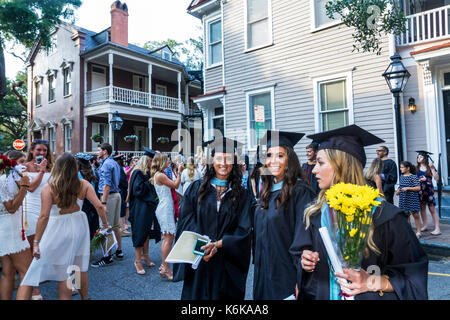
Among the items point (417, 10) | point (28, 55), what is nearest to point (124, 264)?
point (417, 10)

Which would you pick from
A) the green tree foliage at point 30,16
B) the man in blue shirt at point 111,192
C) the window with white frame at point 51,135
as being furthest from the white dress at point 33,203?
the window with white frame at point 51,135

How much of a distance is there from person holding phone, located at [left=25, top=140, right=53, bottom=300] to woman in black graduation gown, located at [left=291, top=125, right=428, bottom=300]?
11.8 ft

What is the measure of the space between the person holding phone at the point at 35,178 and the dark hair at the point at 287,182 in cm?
302

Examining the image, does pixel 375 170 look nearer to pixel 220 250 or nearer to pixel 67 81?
pixel 220 250

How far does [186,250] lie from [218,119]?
11.7 m

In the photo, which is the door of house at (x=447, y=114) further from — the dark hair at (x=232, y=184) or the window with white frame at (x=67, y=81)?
the window with white frame at (x=67, y=81)

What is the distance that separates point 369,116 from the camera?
9.29 m

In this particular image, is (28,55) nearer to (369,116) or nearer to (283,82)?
(283,82)

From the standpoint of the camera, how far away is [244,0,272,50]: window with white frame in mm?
11617

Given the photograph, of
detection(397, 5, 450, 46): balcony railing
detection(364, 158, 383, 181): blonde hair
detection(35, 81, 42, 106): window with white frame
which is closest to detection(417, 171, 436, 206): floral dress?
detection(364, 158, 383, 181): blonde hair

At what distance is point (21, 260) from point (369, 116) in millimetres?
9360

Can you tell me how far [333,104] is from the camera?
1012cm

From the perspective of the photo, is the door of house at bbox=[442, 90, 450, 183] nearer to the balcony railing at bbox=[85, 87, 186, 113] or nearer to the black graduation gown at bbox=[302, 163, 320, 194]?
the black graduation gown at bbox=[302, 163, 320, 194]

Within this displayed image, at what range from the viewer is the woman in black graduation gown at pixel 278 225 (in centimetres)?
247
